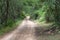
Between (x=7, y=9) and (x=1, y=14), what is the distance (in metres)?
1.42

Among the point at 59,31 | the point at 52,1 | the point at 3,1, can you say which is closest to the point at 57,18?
the point at 59,31

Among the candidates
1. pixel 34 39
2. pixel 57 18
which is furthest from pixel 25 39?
pixel 57 18

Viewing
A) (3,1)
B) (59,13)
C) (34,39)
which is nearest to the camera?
(34,39)

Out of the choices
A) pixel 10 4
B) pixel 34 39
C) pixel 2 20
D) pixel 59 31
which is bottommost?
pixel 34 39

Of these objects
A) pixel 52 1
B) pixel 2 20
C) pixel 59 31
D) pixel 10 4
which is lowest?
pixel 59 31

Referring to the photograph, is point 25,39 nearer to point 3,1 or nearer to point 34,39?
point 34,39

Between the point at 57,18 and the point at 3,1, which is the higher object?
the point at 3,1

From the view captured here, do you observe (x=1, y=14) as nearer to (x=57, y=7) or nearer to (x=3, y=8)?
(x=3, y=8)

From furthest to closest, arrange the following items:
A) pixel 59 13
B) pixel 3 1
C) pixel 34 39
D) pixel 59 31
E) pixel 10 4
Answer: pixel 10 4 < pixel 3 1 < pixel 59 13 < pixel 59 31 < pixel 34 39

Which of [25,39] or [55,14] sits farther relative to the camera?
[55,14]

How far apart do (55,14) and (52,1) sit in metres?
3.31

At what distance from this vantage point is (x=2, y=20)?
24.4m

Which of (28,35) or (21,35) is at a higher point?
(21,35)

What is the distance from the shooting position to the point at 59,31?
17.0 metres
